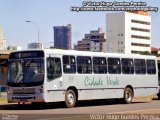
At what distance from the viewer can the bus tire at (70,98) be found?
26.8 meters

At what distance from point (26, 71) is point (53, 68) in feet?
4.33

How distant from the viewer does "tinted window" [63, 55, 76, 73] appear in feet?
87.9

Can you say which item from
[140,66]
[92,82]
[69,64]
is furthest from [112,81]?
[69,64]

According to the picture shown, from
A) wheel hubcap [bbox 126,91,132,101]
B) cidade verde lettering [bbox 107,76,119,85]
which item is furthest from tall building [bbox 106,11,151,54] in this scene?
cidade verde lettering [bbox 107,76,119,85]

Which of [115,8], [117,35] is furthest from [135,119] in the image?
[117,35]

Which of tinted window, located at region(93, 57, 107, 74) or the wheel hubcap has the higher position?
tinted window, located at region(93, 57, 107, 74)

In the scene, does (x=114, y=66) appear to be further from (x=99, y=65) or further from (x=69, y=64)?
(x=69, y=64)

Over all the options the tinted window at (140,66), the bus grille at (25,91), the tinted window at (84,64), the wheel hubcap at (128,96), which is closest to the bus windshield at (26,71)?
the bus grille at (25,91)

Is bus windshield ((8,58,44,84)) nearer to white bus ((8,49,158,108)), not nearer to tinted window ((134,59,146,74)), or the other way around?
white bus ((8,49,158,108))

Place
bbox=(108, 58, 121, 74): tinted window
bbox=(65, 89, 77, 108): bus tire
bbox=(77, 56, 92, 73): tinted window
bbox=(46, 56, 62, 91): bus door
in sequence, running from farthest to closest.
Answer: bbox=(108, 58, 121, 74): tinted window, bbox=(77, 56, 92, 73): tinted window, bbox=(65, 89, 77, 108): bus tire, bbox=(46, 56, 62, 91): bus door

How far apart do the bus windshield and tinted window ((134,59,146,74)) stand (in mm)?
8640

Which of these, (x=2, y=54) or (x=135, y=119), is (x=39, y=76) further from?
(x=2, y=54)

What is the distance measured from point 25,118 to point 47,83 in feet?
21.0


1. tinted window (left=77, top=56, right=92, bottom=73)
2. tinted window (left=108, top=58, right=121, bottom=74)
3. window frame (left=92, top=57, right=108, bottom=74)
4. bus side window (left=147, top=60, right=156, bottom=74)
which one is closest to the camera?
tinted window (left=77, top=56, right=92, bottom=73)
